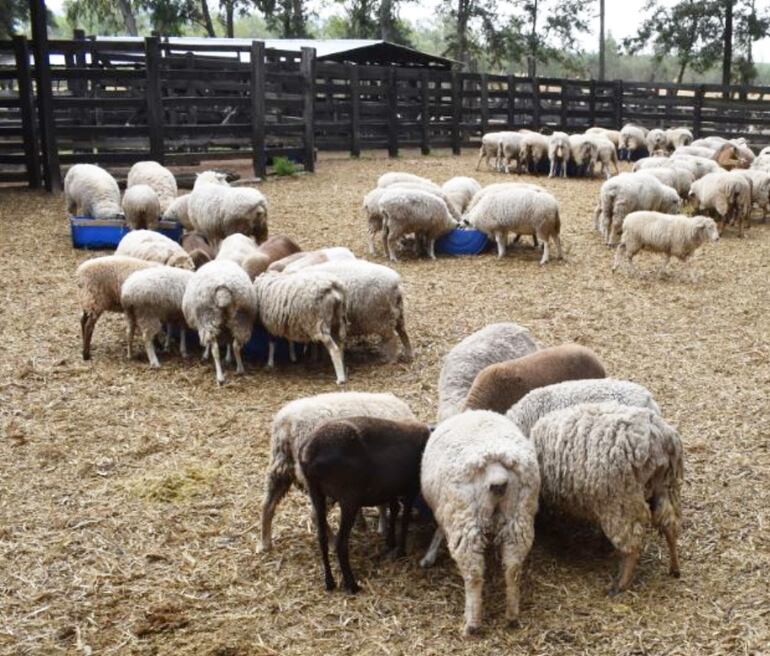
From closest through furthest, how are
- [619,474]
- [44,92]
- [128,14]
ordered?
1. [619,474]
2. [44,92]
3. [128,14]

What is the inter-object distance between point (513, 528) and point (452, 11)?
41.6 metres

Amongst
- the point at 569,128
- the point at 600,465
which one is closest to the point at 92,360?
the point at 600,465

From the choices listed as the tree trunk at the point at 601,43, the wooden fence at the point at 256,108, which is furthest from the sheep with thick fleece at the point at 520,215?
the tree trunk at the point at 601,43

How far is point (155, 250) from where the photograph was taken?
7.73 m

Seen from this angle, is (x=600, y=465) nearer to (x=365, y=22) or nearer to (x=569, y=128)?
(x=569, y=128)

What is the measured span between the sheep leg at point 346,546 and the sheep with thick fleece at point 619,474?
926 mm

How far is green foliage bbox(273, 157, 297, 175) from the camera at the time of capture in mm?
16734

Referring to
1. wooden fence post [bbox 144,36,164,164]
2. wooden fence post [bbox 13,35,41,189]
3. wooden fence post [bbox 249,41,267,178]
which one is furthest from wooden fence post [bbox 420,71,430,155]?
wooden fence post [bbox 13,35,41,189]

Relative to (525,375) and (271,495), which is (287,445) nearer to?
(271,495)

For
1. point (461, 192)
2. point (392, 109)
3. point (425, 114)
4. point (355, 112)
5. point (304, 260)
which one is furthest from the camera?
point (425, 114)

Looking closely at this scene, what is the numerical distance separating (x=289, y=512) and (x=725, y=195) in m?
9.79

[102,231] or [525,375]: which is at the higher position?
[102,231]

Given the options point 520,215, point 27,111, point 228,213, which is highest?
point 27,111

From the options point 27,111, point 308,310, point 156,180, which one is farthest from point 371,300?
point 27,111
